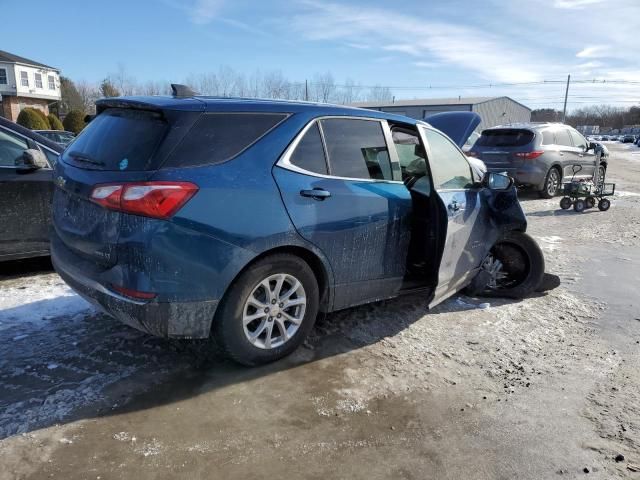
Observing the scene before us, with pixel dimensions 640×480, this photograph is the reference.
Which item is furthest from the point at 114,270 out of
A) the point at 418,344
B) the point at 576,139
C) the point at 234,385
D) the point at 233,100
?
the point at 576,139

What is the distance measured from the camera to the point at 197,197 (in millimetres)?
2939

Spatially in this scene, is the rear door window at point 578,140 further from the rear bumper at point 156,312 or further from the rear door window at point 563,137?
the rear bumper at point 156,312

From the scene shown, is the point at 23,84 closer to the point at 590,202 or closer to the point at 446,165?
the point at 590,202

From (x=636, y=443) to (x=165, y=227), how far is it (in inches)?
115

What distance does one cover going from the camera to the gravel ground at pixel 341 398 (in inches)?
102

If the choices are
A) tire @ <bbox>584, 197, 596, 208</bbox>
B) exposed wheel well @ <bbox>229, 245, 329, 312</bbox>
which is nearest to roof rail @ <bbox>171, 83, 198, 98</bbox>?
exposed wheel well @ <bbox>229, 245, 329, 312</bbox>

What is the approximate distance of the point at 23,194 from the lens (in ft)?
16.5

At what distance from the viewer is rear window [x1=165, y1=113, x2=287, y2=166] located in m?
3.02

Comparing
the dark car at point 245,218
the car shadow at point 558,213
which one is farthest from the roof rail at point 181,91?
the car shadow at point 558,213

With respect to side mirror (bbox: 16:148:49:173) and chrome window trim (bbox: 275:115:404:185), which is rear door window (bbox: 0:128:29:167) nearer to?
side mirror (bbox: 16:148:49:173)

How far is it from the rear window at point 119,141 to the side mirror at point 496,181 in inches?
120

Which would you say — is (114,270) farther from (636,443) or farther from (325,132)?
(636,443)

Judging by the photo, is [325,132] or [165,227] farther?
[325,132]

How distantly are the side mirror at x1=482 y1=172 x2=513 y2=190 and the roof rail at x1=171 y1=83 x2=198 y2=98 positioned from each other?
2.77 meters
